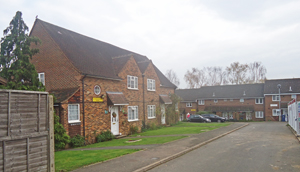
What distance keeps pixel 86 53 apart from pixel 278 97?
128ft

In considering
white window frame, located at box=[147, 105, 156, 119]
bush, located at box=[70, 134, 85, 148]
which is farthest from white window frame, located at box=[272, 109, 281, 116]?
bush, located at box=[70, 134, 85, 148]

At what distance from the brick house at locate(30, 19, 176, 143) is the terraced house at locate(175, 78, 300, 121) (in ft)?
94.3

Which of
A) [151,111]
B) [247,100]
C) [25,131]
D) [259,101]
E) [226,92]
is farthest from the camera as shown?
[226,92]

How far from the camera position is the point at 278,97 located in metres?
44.7

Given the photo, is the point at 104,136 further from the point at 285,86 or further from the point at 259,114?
the point at 285,86

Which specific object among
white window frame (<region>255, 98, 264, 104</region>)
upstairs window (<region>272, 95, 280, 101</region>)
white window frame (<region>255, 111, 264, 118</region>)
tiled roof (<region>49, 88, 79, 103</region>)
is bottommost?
white window frame (<region>255, 111, 264, 118</region>)

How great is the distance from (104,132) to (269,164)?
453 inches

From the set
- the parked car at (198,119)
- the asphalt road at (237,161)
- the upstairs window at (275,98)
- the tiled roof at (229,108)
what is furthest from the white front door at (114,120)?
the upstairs window at (275,98)

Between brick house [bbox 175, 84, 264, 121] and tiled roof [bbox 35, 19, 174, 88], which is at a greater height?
tiled roof [bbox 35, 19, 174, 88]

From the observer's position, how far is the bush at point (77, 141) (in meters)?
14.8

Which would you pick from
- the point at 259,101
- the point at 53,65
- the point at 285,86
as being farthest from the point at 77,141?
the point at 285,86

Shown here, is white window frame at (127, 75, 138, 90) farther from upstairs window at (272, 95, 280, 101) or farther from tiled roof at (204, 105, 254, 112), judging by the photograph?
upstairs window at (272, 95, 280, 101)

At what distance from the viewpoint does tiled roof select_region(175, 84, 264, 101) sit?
47.9 m

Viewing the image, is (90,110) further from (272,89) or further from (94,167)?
(272,89)
